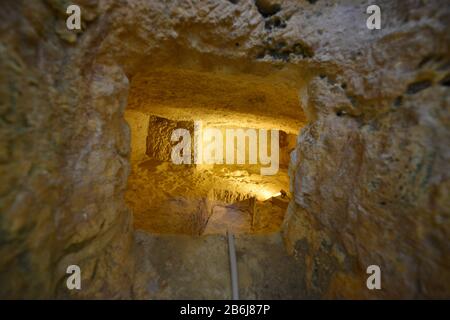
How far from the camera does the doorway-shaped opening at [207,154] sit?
8.09ft

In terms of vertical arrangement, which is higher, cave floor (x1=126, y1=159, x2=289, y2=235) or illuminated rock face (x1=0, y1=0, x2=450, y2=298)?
illuminated rock face (x1=0, y1=0, x2=450, y2=298)

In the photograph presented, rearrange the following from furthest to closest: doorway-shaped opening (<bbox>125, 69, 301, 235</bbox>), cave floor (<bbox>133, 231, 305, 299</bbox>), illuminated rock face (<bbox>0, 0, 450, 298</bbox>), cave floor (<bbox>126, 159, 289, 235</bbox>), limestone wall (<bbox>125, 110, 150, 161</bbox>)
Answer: limestone wall (<bbox>125, 110, 150, 161</bbox>) < cave floor (<bbox>126, 159, 289, 235</bbox>) < doorway-shaped opening (<bbox>125, 69, 301, 235</bbox>) < cave floor (<bbox>133, 231, 305, 299</bbox>) < illuminated rock face (<bbox>0, 0, 450, 298</bbox>)

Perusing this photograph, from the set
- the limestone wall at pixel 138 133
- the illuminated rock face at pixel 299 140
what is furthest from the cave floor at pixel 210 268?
the limestone wall at pixel 138 133

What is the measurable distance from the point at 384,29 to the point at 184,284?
83.5 inches

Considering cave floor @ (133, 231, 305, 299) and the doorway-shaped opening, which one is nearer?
cave floor @ (133, 231, 305, 299)

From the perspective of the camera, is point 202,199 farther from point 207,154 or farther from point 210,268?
point 210,268

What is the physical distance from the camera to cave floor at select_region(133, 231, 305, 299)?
152cm

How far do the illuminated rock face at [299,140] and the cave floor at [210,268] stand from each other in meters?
0.13

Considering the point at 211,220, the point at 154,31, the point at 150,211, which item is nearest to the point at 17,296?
the point at 154,31

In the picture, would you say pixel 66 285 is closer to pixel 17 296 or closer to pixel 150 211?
pixel 17 296

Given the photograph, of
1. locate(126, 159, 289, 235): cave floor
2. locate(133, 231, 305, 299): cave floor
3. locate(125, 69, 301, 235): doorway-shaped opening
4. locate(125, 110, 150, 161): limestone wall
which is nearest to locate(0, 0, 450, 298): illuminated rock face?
locate(133, 231, 305, 299): cave floor

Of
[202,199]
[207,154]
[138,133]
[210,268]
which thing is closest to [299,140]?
[210,268]

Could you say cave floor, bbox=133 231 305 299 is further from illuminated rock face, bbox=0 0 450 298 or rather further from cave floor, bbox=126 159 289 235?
cave floor, bbox=126 159 289 235

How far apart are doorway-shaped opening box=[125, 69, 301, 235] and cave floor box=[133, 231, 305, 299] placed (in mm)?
1530
